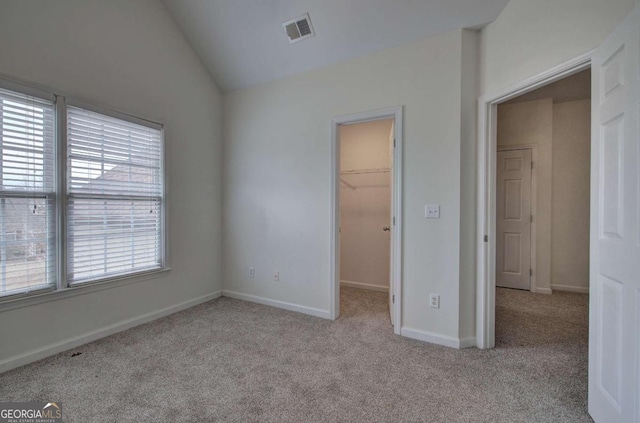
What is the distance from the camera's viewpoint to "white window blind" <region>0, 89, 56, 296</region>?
2.03 meters

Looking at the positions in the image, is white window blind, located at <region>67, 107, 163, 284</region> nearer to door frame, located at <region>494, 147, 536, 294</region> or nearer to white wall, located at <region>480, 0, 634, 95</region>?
white wall, located at <region>480, 0, 634, 95</region>

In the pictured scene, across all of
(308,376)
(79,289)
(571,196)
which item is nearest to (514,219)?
(571,196)

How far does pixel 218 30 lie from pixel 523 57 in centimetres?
290

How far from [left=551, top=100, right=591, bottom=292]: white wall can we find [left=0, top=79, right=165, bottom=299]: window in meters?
5.30

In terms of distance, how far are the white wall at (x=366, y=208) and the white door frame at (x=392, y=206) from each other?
1255 mm

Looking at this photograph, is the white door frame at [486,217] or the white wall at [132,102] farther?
the white door frame at [486,217]

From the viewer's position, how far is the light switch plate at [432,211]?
246 cm

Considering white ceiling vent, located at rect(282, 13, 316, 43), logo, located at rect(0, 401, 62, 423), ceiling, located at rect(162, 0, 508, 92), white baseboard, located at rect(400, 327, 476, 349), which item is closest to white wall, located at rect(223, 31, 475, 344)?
white baseboard, located at rect(400, 327, 476, 349)

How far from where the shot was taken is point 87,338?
95.8 inches

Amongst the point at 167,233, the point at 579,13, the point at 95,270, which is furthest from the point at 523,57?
the point at 95,270

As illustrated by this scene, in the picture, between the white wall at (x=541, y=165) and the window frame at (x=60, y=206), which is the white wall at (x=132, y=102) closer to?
the window frame at (x=60, y=206)

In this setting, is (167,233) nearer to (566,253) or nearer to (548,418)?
(548,418)

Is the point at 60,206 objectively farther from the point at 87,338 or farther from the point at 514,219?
the point at 514,219

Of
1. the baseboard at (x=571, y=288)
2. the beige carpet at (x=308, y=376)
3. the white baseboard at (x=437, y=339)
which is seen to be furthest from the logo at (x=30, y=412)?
the baseboard at (x=571, y=288)
